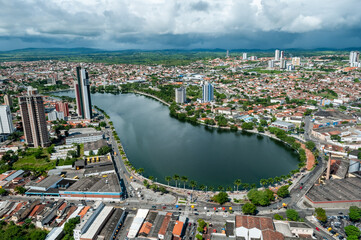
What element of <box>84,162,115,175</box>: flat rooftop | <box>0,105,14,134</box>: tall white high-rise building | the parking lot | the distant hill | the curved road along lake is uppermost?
the distant hill

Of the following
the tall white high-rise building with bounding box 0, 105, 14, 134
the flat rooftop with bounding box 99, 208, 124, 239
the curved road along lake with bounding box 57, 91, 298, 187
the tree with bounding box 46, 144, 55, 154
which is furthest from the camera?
the tall white high-rise building with bounding box 0, 105, 14, 134

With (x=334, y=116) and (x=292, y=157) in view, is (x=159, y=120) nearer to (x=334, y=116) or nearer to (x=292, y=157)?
(x=292, y=157)

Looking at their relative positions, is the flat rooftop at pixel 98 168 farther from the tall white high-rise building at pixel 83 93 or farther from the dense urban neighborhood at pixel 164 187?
the tall white high-rise building at pixel 83 93

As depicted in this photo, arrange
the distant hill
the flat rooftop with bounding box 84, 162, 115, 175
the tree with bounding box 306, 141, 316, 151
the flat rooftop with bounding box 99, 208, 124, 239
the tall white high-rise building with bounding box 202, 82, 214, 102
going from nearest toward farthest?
the flat rooftop with bounding box 99, 208, 124, 239 → the flat rooftop with bounding box 84, 162, 115, 175 → the tree with bounding box 306, 141, 316, 151 → the tall white high-rise building with bounding box 202, 82, 214, 102 → the distant hill

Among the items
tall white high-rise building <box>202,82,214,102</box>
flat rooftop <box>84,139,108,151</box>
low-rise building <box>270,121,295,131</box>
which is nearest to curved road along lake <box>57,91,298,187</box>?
flat rooftop <box>84,139,108,151</box>

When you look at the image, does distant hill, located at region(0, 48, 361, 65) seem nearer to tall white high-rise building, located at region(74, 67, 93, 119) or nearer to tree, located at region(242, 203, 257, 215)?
tall white high-rise building, located at region(74, 67, 93, 119)

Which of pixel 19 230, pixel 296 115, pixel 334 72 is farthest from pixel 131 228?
pixel 334 72

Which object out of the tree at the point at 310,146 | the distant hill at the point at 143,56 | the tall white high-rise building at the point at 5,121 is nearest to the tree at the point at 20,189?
the tall white high-rise building at the point at 5,121
